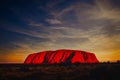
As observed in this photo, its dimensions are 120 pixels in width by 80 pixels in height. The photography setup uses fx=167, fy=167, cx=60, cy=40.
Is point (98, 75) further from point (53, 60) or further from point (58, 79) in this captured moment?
point (53, 60)

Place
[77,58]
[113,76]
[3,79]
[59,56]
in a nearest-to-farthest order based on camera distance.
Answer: [113,76] → [3,79] → [77,58] → [59,56]

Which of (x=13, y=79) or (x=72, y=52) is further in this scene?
(x=72, y=52)

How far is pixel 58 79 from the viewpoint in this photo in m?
19.4

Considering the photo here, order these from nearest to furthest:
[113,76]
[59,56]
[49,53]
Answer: [113,76] < [59,56] < [49,53]

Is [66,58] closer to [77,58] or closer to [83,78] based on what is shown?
[77,58]

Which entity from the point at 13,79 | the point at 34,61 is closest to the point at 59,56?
the point at 34,61

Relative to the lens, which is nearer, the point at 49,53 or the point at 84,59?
the point at 84,59

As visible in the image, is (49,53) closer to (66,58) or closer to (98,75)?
(66,58)

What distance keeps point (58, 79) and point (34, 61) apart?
12316 centimetres

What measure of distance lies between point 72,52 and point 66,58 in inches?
292

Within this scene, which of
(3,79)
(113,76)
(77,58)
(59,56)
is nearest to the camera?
(113,76)

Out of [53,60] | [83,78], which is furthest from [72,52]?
[83,78]

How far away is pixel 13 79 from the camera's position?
20281mm

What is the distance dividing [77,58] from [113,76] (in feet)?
312
